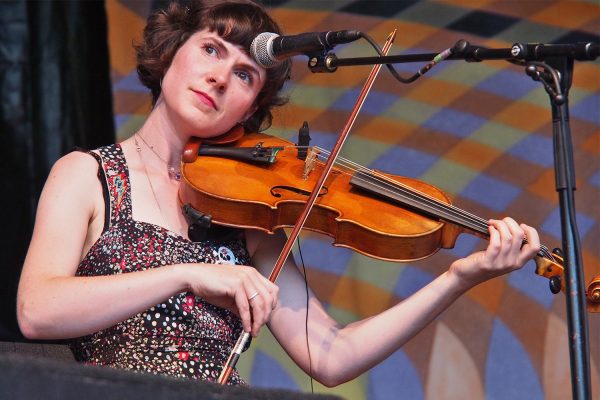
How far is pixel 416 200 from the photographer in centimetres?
203

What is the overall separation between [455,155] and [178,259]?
1.26 m

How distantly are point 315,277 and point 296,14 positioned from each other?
0.85 meters

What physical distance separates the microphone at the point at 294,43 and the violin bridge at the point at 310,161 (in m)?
0.32

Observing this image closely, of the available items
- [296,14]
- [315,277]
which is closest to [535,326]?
[315,277]

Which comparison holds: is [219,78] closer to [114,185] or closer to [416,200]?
[114,185]

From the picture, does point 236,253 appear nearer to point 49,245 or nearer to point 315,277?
point 49,245

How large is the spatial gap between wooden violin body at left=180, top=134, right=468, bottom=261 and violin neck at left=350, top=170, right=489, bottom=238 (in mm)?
15

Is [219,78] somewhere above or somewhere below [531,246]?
above

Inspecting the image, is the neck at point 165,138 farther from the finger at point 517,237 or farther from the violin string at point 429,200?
the finger at point 517,237

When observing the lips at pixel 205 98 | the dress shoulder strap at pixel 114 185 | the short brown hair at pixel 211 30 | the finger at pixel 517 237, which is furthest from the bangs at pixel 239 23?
the finger at pixel 517 237

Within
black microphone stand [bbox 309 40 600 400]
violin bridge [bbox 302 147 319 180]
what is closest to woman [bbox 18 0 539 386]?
violin bridge [bbox 302 147 319 180]

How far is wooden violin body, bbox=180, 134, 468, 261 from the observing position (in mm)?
1959

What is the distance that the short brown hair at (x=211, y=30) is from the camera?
7.14 ft

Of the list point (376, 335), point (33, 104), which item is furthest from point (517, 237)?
point (33, 104)
